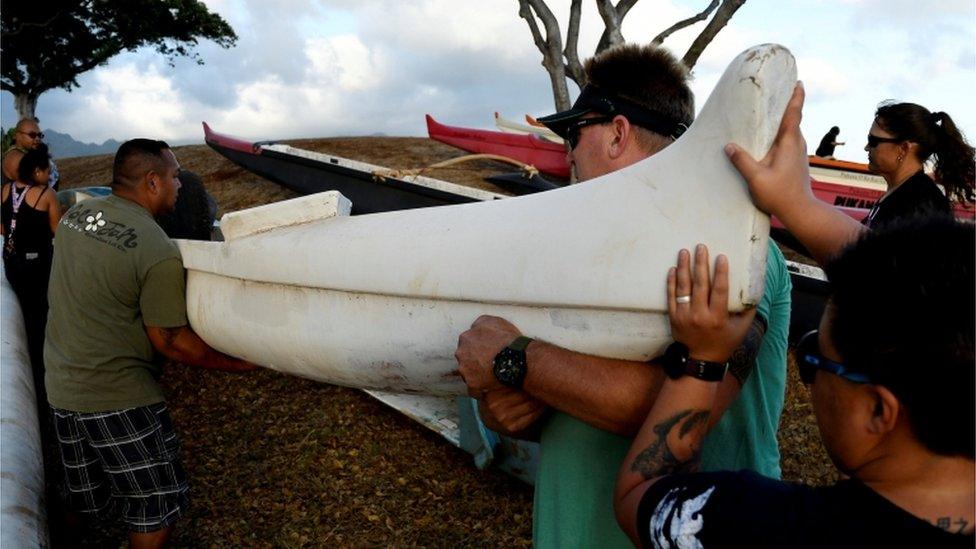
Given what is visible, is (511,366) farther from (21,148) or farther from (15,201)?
(21,148)

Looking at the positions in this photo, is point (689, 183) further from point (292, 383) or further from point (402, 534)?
point (292, 383)

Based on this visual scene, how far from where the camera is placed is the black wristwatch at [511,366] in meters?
1.23

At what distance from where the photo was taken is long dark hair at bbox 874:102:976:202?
142 inches

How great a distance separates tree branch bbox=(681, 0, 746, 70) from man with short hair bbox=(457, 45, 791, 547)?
24.0ft

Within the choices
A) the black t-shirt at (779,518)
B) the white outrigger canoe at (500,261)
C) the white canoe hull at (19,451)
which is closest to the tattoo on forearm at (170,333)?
the white outrigger canoe at (500,261)

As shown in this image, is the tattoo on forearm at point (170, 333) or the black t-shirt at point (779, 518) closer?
the black t-shirt at point (779, 518)

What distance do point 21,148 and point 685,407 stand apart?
5462mm

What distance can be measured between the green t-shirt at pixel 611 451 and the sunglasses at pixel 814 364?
272mm

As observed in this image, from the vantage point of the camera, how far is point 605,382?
120 centimetres

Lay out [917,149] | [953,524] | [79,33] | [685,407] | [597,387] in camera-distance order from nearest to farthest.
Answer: [953,524]
[685,407]
[597,387]
[917,149]
[79,33]

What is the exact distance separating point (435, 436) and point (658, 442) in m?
3.31

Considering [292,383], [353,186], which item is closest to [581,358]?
[292,383]

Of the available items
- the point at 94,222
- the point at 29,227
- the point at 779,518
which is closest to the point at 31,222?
the point at 29,227

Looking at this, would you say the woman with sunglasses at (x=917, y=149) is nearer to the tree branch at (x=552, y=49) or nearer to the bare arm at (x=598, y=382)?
the bare arm at (x=598, y=382)
